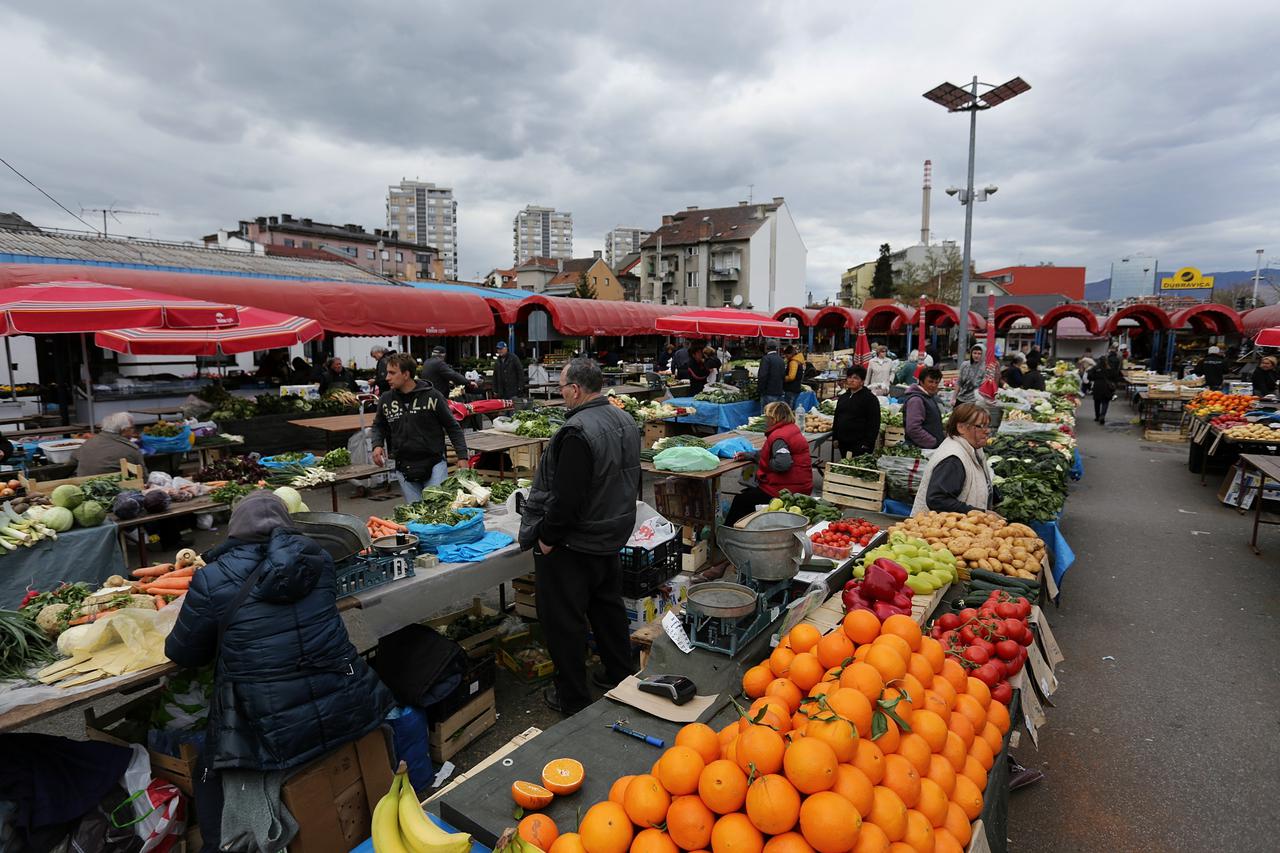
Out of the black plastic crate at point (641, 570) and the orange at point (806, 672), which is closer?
the orange at point (806, 672)

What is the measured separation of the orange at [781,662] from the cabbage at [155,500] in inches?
225

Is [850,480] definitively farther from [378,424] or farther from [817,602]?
[378,424]

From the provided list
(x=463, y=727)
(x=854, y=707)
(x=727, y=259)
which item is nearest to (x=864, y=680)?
(x=854, y=707)

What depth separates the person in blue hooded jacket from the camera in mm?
2590

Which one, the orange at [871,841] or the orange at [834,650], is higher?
the orange at [834,650]

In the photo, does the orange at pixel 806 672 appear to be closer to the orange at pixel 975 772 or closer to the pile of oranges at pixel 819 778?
the pile of oranges at pixel 819 778

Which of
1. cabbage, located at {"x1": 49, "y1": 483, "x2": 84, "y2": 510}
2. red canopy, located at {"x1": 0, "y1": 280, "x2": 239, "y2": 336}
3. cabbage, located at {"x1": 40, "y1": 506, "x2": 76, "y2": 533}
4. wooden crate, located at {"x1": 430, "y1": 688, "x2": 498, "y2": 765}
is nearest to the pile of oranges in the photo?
wooden crate, located at {"x1": 430, "y1": 688, "x2": 498, "y2": 765}

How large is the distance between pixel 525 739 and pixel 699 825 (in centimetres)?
100

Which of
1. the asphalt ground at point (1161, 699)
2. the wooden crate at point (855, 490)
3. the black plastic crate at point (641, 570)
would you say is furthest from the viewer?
the wooden crate at point (855, 490)

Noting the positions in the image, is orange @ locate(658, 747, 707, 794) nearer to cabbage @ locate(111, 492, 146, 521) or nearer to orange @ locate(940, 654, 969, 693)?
orange @ locate(940, 654, 969, 693)

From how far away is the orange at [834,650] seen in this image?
234 cm

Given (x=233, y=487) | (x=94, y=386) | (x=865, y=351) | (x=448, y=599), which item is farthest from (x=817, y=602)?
(x=94, y=386)

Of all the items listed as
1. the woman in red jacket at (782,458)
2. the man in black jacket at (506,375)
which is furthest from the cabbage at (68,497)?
the man in black jacket at (506,375)

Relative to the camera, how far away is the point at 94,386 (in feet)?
39.5
